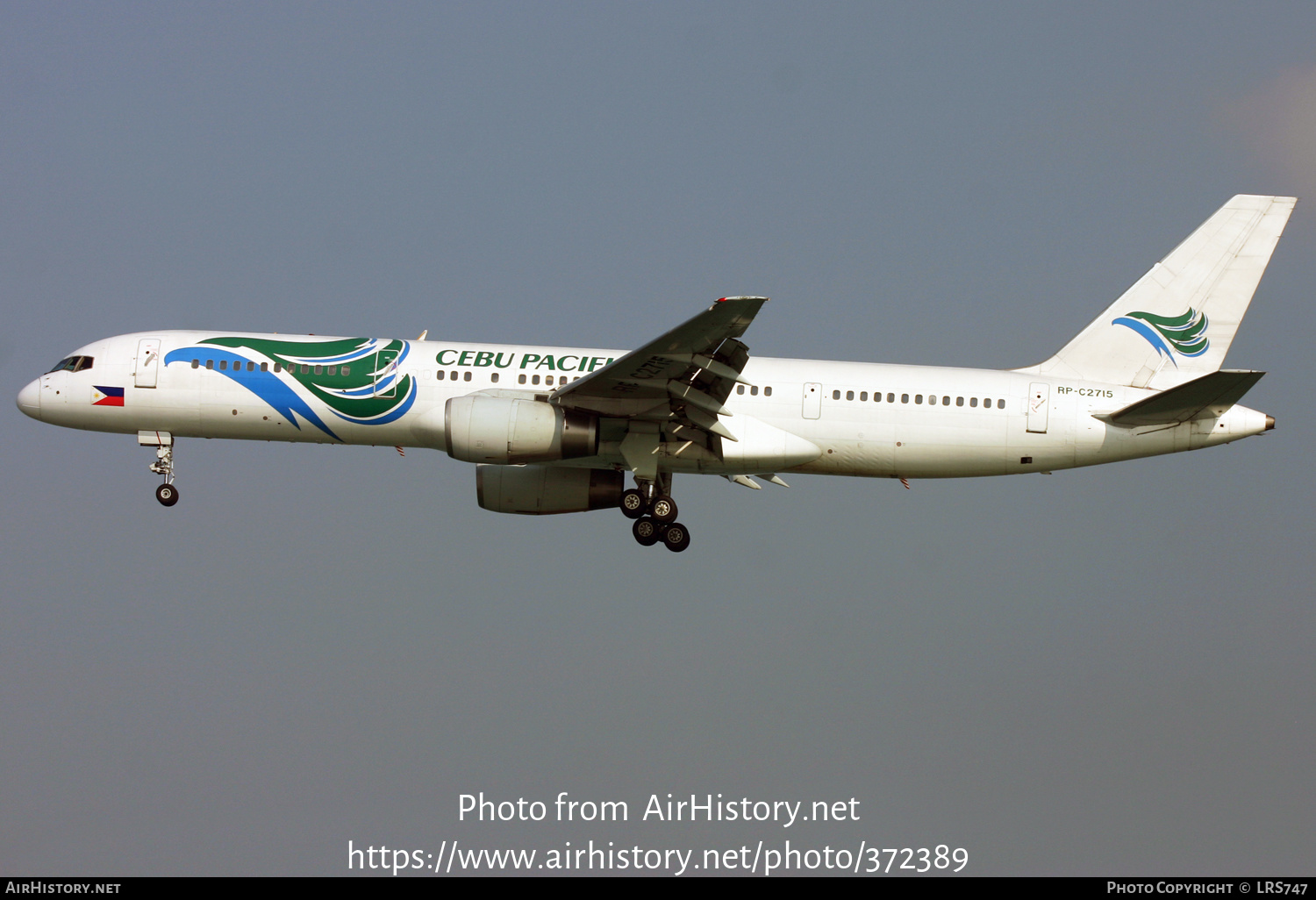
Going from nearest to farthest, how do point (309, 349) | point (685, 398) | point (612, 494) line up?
point (685, 398) → point (309, 349) → point (612, 494)

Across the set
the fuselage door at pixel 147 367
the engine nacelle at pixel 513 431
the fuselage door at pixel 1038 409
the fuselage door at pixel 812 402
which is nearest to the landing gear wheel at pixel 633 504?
the engine nacelle at pixel 513 431

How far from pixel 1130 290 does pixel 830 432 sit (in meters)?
8.94

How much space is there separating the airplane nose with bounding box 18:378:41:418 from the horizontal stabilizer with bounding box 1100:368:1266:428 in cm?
2563

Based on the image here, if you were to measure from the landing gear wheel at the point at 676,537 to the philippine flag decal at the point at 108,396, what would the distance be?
13.5 meters

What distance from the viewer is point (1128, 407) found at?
3055cm

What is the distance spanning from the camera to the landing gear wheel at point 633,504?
3253 centimetres

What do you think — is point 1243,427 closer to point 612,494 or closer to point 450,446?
point 612,494

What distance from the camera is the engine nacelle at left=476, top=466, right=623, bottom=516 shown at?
34656mm

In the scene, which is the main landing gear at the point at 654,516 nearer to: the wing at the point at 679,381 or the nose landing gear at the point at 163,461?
the wing at the point at 679,381

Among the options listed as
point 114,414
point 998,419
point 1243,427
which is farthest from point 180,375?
point 1243,427

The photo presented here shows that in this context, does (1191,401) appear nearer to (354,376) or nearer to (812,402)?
(812,402)

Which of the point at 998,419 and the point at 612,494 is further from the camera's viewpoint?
the point at 612,494

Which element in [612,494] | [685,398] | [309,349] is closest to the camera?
[685,398]

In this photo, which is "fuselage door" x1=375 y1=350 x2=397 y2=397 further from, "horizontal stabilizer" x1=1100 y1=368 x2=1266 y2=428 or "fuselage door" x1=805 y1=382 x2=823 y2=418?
"horizontal stabilizer" x1=1100 y1=368 x2=1266 y2=428
